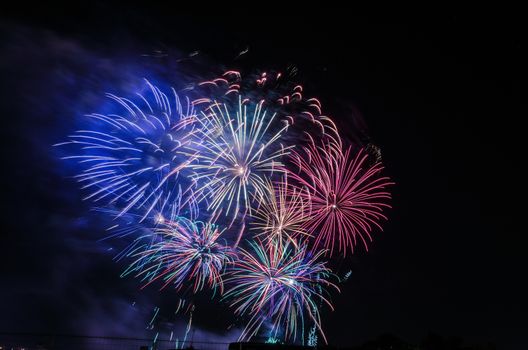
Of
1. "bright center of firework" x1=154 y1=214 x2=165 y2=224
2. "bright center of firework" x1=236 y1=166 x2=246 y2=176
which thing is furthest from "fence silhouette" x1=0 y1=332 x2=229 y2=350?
"bright center of firework" x1=236 y1=166 x2=246 y2=176

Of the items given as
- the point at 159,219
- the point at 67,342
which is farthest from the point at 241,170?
the point at 67,342

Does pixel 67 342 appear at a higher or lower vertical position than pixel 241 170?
lower

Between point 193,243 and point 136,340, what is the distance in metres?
7.52

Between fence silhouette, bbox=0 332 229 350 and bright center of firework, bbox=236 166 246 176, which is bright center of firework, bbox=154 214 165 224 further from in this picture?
fence silhouette, bbox=0 332 229 350

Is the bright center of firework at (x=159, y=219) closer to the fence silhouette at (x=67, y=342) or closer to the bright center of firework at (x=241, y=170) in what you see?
the bright center of firework at (x=241, y=170)

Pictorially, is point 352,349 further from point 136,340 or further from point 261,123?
point 261,123

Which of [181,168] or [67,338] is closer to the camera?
[67,338]

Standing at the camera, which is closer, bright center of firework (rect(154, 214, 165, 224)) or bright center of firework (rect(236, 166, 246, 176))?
bright center of firework (rect(236, 166, 246, 176))

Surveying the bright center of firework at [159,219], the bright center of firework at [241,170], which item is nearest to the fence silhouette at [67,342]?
the bright center of firework at [159,219]

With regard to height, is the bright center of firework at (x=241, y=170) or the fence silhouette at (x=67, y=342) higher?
the bright center of firework at (x=241, y=170)

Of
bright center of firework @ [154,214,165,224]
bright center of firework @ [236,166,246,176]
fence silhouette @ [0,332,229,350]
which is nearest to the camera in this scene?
fence silhouette @ [0,332,229,350]

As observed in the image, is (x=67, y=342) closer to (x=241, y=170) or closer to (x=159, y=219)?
(x=159, y=219)

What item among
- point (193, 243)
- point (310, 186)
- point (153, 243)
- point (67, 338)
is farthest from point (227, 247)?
point (67, 338)

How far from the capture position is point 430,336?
117 ft
